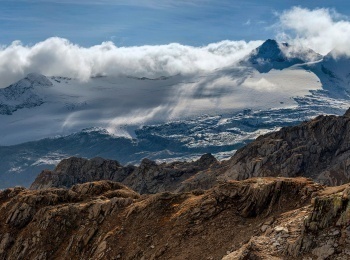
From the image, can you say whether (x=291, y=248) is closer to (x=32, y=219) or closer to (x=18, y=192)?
(x=32, y=219)

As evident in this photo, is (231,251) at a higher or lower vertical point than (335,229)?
lower

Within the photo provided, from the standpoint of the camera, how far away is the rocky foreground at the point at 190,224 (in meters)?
42.6

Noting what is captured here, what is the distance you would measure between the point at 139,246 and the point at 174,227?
415 cm

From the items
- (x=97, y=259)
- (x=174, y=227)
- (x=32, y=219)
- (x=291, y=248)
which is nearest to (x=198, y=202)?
(x=174, y=227)

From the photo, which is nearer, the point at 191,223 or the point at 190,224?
the point at 190,224

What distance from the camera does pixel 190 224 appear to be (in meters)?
55.8

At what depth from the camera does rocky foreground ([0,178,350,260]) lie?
42.6 metres

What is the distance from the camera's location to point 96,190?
7788cm

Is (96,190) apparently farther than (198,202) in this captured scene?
Yes

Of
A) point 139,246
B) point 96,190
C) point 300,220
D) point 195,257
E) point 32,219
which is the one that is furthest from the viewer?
point 96,190

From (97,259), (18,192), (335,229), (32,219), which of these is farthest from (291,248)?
(18,192)

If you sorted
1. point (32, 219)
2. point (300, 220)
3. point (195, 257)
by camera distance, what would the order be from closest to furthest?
1. point (300, 220)
2. point (195, 257)
3. point (32, 219)

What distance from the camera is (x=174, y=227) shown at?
5644cm

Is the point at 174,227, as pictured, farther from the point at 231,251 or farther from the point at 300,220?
the point at 300,220
